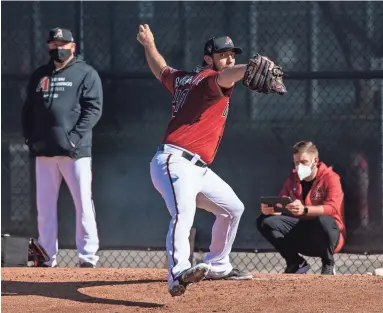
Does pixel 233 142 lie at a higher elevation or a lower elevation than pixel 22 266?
higher

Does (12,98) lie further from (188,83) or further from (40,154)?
(188,83)

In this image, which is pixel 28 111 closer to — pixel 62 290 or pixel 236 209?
pixel 62 290

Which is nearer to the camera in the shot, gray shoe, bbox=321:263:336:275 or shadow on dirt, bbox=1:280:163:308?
shadow on dirt, bbox=1:280:163:308

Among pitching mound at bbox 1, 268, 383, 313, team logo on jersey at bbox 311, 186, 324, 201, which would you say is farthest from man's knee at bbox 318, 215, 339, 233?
pitching mound at bbox 1, 268, 383, 313

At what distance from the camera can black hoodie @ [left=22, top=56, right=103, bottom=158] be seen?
947 cm

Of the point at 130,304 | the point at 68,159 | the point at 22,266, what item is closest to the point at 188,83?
the point at 130,304

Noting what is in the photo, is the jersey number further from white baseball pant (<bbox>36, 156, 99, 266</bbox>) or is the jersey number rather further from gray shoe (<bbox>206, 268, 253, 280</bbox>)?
white baseball pant (<bbox>36, 156, 99, 266</bbox>)

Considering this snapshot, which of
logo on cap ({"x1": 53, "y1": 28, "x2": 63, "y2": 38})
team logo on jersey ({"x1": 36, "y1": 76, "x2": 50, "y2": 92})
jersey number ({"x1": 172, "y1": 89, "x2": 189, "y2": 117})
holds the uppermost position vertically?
logo on cap ({"x1": 53, "y1": 28, "x2": 63, "y2": 38})

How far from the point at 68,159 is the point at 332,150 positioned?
2.52 m

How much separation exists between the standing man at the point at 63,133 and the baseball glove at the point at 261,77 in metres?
3.25

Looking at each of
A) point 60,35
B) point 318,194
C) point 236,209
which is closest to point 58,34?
point 60,35

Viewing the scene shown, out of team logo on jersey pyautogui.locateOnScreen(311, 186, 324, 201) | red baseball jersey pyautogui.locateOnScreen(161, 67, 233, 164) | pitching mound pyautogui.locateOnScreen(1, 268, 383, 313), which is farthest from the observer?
team logo on jersey pyautogui.locateOnScreen(311, 186, 324, 201)

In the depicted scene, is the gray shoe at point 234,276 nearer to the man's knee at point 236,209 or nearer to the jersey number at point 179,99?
the man's knee at point 236,209

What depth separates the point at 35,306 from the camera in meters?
6.84
